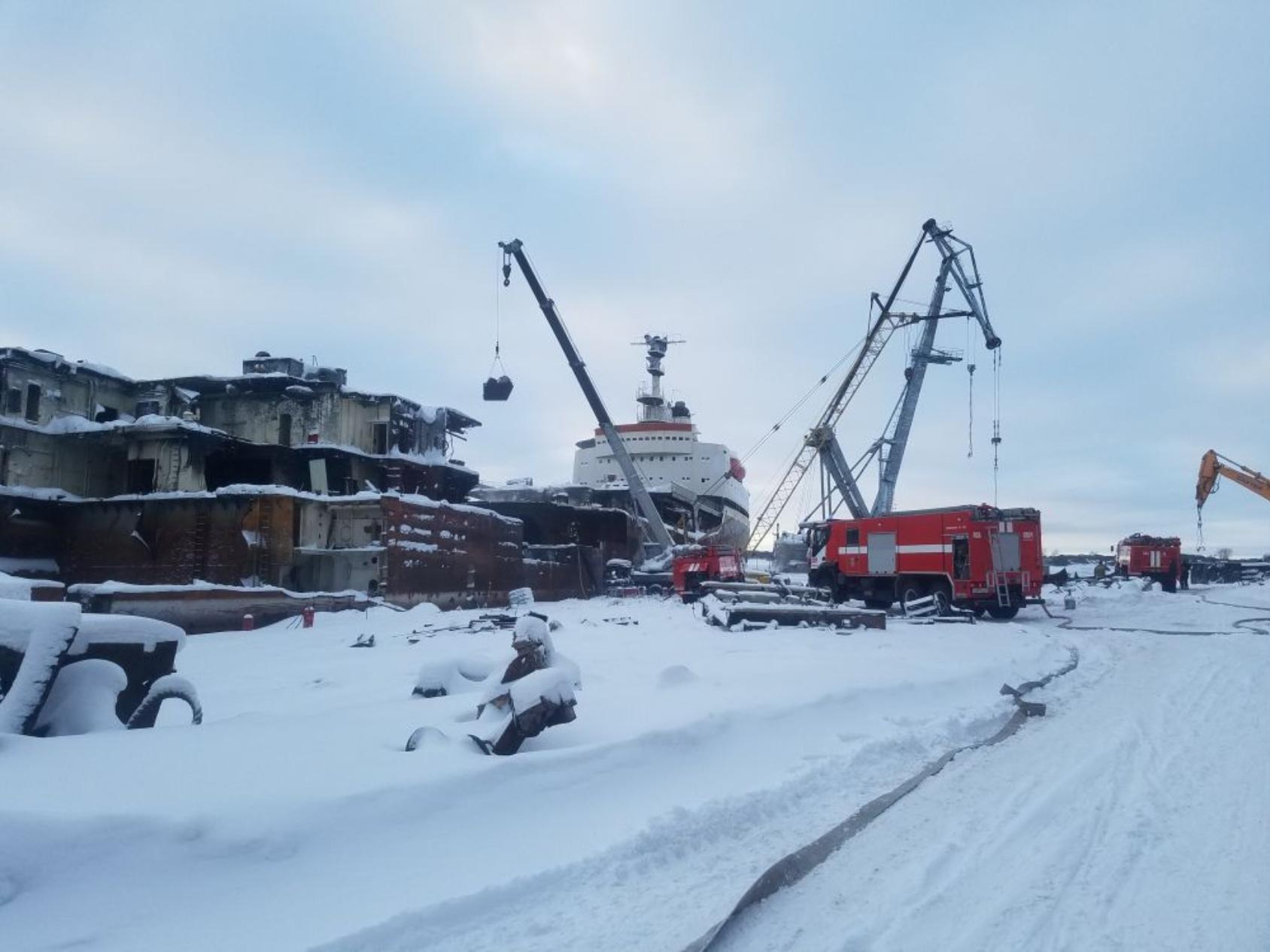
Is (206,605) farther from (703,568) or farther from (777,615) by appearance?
(703,568)

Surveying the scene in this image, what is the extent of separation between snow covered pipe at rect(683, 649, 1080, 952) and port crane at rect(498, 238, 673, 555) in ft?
110

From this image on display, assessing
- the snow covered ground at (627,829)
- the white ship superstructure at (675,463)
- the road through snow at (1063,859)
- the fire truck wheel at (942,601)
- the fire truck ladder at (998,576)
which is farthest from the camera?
the white ship superstructure at (675,463)

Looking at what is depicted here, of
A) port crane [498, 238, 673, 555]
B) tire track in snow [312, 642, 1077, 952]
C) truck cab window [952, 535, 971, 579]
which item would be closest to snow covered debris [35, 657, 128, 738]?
tire track in snow [312, 642, 1077, 952]

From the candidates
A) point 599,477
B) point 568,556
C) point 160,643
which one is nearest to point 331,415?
point 568,556

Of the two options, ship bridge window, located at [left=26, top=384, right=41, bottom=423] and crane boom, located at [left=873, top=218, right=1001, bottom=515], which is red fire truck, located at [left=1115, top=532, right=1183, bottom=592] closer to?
crane boom, located at [left=873, top=218, right=1001, bottom=515]

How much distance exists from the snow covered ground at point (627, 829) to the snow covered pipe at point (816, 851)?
0.25ft

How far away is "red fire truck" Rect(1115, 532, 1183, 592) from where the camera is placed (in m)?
38.1

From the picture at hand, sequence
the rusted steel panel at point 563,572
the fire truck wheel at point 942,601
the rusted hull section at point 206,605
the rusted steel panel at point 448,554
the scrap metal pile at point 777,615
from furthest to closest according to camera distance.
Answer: the rusted steel panel at point 563,572
the rusted steel panel at point 448,554
the fire truck wheel at point 942,601
the scrap metal pile at point 777,615
the rusted hull section at point 206,605

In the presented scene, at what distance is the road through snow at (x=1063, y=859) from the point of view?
383cm

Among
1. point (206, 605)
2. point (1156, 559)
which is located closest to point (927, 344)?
point (1156, 559)

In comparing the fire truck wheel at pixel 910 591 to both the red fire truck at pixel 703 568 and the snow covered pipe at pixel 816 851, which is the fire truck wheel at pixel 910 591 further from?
the snow covered pipe at pixel 816 851

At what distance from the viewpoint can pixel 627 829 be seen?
4934 millimetres

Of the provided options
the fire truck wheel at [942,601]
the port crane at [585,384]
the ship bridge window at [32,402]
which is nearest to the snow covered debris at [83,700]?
the fire truck wheel at [942,601]

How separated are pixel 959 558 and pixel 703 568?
979cm
